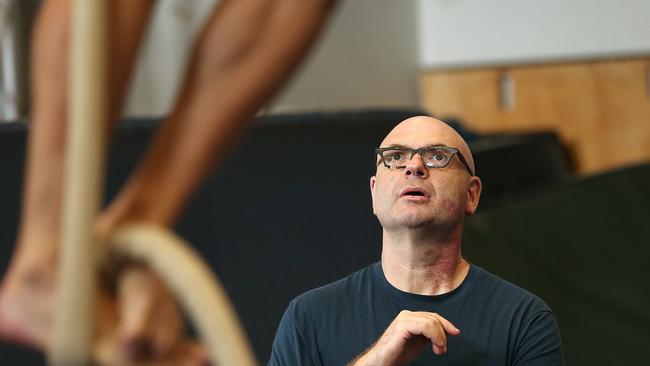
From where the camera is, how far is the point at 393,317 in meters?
0.30

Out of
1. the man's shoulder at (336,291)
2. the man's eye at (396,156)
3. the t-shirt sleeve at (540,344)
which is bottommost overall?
the t-shirt sleeve at (540,344)

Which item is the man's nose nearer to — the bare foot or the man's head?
the man's head

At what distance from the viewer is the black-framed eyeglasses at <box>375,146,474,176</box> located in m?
0.29

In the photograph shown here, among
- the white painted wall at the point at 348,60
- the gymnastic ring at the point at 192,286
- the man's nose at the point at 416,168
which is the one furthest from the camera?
the white painted wall at the point at 348,60

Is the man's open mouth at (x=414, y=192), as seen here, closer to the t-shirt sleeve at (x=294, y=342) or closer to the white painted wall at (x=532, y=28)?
the t-shirt sleeve at (x=294, y=342)

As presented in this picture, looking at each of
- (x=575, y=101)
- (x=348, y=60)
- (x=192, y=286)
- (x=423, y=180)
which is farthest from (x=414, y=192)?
(x=575, y=101)

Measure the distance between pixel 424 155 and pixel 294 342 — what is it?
7 cm

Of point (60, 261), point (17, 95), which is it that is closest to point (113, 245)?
point (60, 261)

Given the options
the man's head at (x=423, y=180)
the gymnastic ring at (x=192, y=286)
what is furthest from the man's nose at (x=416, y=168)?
the gymnastic ring at (x=192, y=286)

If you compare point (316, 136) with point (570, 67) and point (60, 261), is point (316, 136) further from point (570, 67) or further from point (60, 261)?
point (570, 67)

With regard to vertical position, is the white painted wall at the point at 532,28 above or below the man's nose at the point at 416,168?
above

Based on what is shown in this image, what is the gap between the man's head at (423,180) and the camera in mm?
288

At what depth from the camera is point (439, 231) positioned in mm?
305

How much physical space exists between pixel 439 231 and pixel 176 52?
0.41 meters
